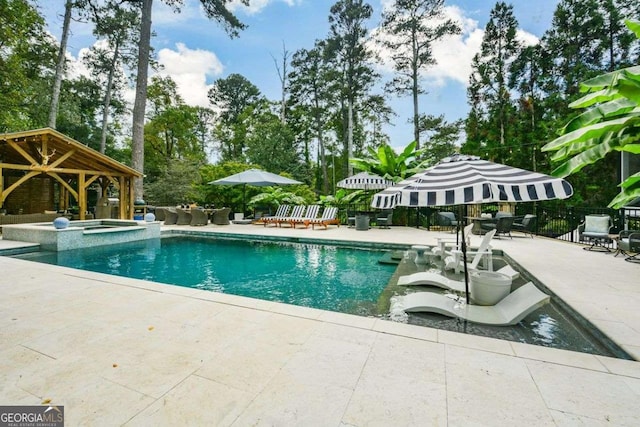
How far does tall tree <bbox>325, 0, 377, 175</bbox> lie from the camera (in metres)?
18.4

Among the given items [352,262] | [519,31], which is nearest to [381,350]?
[352,262]

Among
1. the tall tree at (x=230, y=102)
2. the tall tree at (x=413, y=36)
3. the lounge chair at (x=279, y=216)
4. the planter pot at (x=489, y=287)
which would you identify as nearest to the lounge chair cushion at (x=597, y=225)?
the planter pot at (x=489, y=287)

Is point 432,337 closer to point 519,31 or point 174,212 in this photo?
point 174,212

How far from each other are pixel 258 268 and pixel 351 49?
1795 cm

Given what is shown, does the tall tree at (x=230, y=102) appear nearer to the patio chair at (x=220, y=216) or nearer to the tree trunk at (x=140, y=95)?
the tree trunk at (x=140, y=95)

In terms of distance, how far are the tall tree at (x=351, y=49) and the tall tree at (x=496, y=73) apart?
748cm

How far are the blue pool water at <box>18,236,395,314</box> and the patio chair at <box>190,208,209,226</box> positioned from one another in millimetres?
3187

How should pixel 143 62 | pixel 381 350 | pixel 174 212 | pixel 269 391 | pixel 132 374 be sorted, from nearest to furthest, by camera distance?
pixel 269 391 → pixel 132 374 → pixel 381 350 → pixel 174 212 → pixel 143 62

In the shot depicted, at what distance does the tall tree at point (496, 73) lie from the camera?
60.1 feet

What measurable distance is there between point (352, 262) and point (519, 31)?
21312 mm

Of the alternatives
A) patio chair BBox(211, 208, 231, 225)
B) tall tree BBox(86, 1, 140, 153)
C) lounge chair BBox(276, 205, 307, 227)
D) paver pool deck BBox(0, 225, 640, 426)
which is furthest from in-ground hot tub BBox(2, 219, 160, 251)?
tall tree BBox(86, 1, 140, 153)

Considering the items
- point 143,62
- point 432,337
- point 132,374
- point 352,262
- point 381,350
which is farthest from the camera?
point 143,62

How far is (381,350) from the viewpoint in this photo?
2396 millimetres

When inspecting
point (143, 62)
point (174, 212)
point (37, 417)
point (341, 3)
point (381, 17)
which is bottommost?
point (37, 417)
